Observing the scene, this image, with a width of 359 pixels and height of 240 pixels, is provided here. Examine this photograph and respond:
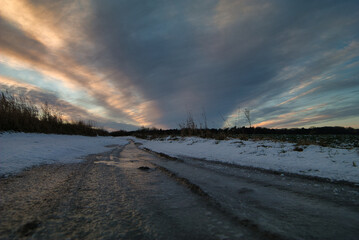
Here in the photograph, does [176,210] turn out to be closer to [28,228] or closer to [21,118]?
[28,228]

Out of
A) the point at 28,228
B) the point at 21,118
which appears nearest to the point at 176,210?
the point at 28,228

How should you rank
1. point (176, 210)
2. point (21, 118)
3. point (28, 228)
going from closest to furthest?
point (28, 228) < point (176, 210) < point (21, 118)

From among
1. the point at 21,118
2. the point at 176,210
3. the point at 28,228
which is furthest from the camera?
the point at 21,118

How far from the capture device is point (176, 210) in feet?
4.23

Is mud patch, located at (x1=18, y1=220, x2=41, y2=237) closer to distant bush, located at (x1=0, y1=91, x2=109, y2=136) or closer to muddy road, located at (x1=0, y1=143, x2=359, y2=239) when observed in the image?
muddy road, located at (x1=0, y1=143, x2=359, y2=239)

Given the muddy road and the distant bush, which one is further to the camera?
the distant bush

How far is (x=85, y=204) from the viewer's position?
1.38 m

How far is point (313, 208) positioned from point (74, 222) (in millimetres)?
1745

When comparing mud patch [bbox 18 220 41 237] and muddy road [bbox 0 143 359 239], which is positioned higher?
mud patch [bbox 18 220 41 237]

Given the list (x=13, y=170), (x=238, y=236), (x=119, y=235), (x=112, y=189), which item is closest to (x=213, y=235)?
(x=238, y=236)

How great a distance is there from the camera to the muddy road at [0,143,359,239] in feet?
3.19

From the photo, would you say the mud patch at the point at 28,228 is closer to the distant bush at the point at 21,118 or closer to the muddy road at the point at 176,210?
the muddy road at the point at 176,210

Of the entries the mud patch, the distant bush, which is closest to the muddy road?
the mud patch

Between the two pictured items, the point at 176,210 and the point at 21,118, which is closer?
the point at 176,210
